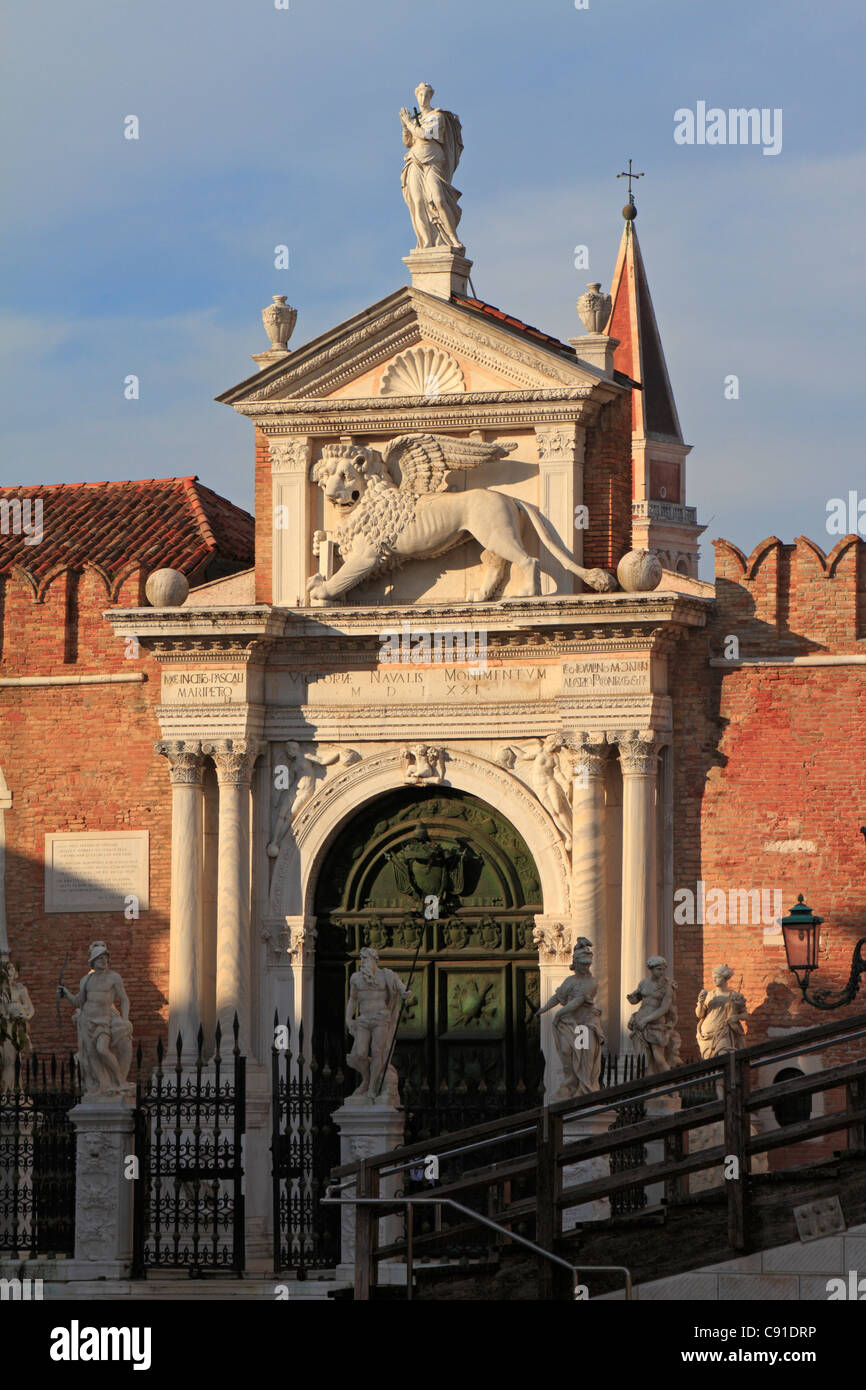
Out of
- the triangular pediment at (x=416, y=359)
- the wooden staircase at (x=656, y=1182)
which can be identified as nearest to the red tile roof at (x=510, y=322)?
the triangular pediment at (x=416, y=359)

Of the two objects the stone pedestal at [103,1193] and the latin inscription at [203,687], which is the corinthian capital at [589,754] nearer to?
the latin inscription at [203,687]

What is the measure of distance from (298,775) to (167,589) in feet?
6.60

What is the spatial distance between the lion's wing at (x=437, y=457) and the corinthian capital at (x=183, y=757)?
2.93m

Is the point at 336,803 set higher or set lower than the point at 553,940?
higher

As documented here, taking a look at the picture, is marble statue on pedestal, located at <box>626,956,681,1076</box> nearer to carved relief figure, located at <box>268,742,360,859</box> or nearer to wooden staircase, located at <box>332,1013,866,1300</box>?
carved relief figure, located at <box>268,742,360,859</box>

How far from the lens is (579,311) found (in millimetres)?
22484

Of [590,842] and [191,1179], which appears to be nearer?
[191,1179]

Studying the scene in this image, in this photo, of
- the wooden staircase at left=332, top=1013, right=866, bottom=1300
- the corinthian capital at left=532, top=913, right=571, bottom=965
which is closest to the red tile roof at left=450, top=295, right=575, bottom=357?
the corinthian capital at left=532, top=913, right=571, bottom=965

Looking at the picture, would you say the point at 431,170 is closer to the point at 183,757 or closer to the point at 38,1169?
the point at 183,757

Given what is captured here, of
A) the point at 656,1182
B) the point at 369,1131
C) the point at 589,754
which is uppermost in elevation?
the point at 589,754

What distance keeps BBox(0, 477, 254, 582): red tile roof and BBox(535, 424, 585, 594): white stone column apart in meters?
3.96

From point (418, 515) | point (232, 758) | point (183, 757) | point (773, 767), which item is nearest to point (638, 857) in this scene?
point (773, 767)

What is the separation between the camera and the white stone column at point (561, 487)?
72.5 feet

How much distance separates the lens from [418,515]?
73.2ft
